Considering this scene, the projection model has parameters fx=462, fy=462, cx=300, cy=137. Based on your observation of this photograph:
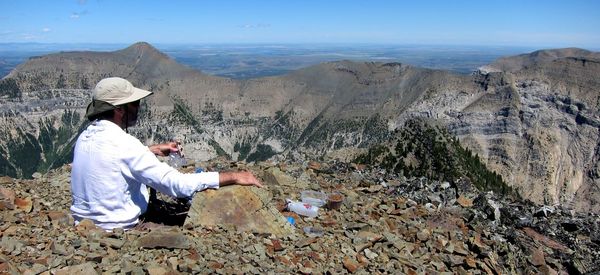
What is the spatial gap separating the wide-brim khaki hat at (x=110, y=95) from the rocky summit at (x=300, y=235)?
1.98m

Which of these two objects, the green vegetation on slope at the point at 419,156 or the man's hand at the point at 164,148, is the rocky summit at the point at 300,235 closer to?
the man's hand at the point at 164,148

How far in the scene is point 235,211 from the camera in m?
8.65

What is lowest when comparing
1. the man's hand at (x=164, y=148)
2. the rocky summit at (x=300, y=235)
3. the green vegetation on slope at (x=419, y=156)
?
the green vegetation on slope at (x=419, y=156)

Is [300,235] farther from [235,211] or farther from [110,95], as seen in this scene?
Result: [110,95]

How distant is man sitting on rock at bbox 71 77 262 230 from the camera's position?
6926 mm

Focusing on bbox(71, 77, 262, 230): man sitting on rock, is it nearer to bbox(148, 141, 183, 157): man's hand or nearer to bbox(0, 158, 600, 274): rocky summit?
bbox(0, 158, 600, 274): rocky summit

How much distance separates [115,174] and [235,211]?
2.40 m

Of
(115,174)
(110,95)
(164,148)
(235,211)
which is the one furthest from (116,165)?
(164,148)

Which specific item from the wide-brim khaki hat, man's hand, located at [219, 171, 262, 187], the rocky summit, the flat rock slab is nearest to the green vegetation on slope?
the rocky summit

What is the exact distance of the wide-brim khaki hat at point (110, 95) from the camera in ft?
22.6

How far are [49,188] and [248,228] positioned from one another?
6856 mm

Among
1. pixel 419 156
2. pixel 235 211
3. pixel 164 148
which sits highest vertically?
pixel 164 148

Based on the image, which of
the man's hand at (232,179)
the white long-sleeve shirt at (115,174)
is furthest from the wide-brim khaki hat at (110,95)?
the man's hand at (232,179)

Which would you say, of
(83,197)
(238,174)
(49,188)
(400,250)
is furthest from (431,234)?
(49,188)
